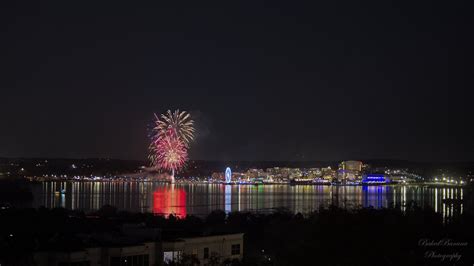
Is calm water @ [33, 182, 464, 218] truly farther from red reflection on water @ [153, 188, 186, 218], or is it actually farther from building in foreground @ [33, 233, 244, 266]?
building in foreground @ [33, 233, 244, 266]

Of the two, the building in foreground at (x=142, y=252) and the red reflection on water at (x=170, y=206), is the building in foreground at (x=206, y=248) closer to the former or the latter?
the building in foreground at (x=142, y=252)

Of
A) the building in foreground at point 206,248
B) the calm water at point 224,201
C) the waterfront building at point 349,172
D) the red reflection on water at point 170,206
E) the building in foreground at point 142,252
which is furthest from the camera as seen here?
the waterfront building at point 349,172

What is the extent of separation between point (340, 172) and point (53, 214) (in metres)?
78.7

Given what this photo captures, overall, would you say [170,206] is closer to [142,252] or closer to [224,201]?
[224,201]

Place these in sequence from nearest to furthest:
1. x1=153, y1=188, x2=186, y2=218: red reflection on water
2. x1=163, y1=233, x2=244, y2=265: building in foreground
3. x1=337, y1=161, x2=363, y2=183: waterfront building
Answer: x1=163, y1=233, x2=244, y2=265: building in foreground, x1=153, y1=188, x2=186, y2=218: red reflection on water, x1=337, y1=161, x2=363, y2=183: waterfront building

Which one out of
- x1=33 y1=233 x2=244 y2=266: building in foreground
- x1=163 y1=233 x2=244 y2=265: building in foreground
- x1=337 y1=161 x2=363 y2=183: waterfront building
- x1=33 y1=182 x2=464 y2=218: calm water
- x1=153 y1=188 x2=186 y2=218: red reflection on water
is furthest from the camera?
x1=337 y1=161 x2=363 y2=183: waterfront building

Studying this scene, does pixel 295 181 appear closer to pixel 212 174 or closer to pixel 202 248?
pixel 212 174

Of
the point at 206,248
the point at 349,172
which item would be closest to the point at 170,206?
the point at 206,248

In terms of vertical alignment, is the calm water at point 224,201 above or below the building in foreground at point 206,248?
below

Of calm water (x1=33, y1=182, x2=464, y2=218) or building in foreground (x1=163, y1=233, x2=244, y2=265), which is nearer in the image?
building in foreground (x1=163, y1=233, x2=244, y2=265)

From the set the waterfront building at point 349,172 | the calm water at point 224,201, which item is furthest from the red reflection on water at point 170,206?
the waterfront building at point 349,172

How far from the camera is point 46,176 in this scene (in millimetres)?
91562

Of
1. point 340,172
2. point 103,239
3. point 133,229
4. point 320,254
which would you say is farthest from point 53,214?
point 340,172

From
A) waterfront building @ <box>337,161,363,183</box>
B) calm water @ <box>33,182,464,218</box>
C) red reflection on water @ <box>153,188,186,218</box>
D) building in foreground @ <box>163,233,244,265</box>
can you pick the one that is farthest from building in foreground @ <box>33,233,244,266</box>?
waterfront building @ <box>337,161,363,183</box>
